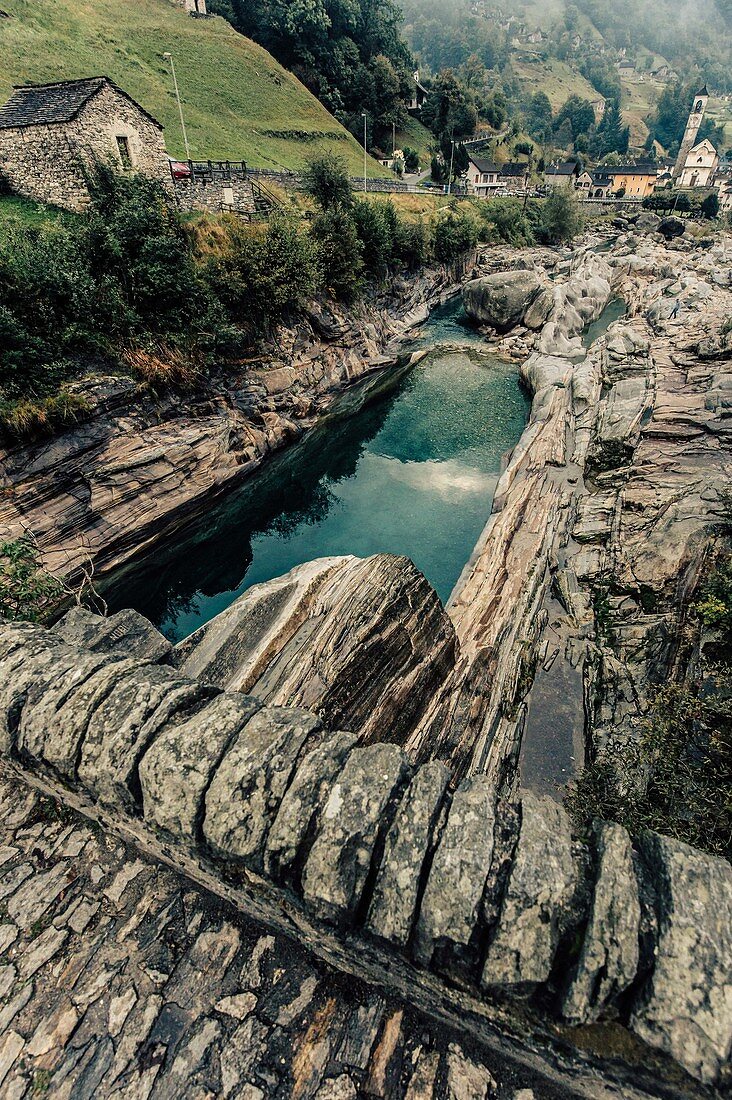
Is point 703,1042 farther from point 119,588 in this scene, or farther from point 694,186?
point 694,186

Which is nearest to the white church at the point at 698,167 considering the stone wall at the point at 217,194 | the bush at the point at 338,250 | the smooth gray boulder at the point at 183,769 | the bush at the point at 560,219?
the bush at the point at 560,219

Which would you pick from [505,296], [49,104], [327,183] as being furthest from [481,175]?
[49,104]

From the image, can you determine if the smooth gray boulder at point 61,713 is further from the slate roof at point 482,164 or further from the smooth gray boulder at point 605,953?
the slate roof at point 482,164

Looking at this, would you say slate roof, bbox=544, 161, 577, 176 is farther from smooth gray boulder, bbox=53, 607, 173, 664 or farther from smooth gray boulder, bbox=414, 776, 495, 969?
smooth gray boulder, bbox=414, 776, 495, 969

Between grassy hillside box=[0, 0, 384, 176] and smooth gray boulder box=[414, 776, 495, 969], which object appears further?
grassy hillside box=[0, 0, 384, 176]

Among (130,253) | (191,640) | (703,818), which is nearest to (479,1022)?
(703,818)

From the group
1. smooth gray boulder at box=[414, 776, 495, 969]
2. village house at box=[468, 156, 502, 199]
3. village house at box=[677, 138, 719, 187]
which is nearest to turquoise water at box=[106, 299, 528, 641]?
smooth gray boulder at box=[414, 776, 495, 969]
